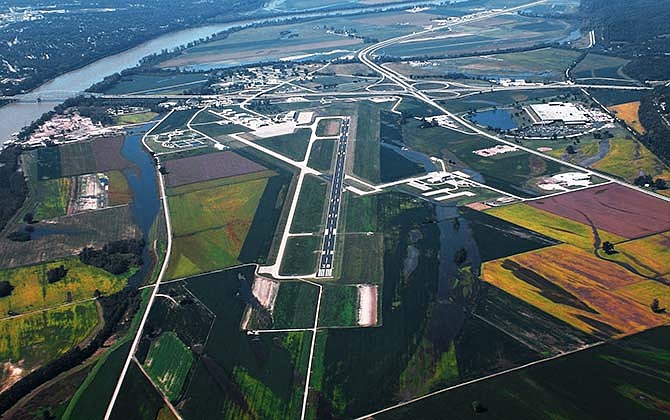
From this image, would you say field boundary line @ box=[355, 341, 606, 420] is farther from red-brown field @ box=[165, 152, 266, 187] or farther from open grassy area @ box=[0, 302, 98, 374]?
red-brown field @ box=[165, 152, 266, 187]

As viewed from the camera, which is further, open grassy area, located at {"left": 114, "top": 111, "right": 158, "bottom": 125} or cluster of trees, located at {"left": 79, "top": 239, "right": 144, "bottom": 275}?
open grassy area, located at {"left": 114, "top": 111, "right": 158, "bottom": 125}

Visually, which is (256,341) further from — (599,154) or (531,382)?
(599,154)

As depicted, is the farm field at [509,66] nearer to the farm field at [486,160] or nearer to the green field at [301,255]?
the farm field at [486,160]

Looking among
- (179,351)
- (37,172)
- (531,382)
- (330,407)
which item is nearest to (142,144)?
(37,172)

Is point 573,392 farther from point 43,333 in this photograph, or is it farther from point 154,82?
point 154,82

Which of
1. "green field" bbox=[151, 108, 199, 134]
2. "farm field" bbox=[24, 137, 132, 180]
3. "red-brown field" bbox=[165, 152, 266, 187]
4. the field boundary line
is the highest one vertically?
"green field" bbox=[151, 108, 199, 134]

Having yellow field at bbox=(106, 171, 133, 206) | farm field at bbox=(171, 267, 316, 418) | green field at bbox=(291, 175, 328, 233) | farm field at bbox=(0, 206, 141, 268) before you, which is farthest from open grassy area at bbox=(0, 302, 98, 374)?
yellow field at bbox=(106, 171, 133, 206)

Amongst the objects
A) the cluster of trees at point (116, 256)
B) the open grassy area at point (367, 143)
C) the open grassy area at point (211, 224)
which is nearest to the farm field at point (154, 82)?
the open grassy area at point (367, 143)

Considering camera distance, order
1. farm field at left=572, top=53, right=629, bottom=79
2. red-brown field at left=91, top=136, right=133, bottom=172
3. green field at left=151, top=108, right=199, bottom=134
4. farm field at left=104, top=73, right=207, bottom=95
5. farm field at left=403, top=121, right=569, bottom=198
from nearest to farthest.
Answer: farm field at left=403, top=121, right=569, bottom=198
red-brown field at left=91, top=136, right=133, bottom=172
green field at left=151, top=108, right=199, bottom=134
farm field at left=572, top=53, right=629, bottom=79
farm field at left=104, top=73, right=207, bottom=95

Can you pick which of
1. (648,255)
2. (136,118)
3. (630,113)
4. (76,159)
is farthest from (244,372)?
(630,113)
